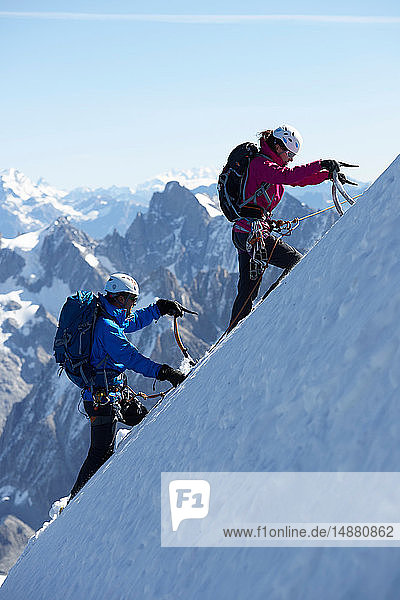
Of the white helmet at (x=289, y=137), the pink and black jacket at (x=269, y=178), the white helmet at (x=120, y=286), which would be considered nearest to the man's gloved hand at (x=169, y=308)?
the white helmet at (x=120, y=286)

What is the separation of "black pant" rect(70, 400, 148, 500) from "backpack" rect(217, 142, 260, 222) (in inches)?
172

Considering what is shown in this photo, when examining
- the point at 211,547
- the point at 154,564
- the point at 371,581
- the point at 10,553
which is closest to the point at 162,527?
the point at 154,564

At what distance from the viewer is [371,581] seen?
2.88 metres

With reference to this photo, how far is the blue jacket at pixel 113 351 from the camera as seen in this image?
8.58 meters

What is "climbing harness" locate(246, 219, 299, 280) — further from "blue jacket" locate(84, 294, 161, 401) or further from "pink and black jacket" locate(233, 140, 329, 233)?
"blue jacket" locate(84, 294, 161, 401)

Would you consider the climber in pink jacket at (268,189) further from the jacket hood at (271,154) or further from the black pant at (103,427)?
the black pant at (103,427)

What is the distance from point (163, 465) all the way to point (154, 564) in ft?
5.60

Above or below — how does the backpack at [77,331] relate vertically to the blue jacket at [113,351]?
above

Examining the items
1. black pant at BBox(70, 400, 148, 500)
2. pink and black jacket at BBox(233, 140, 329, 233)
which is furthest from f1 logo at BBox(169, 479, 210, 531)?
pink and black jacket at BBox(233, 140, 329, 233)

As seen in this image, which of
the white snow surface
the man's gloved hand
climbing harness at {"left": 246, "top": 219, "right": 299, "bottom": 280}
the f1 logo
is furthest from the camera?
the man's gloved hand

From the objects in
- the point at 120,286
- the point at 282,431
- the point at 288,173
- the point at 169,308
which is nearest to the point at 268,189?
the point at 288,173

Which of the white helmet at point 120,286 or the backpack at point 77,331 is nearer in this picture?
the backpack at point 77,331

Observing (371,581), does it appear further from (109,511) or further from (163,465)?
(109,511)

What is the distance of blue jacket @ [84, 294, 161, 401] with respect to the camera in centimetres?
858
